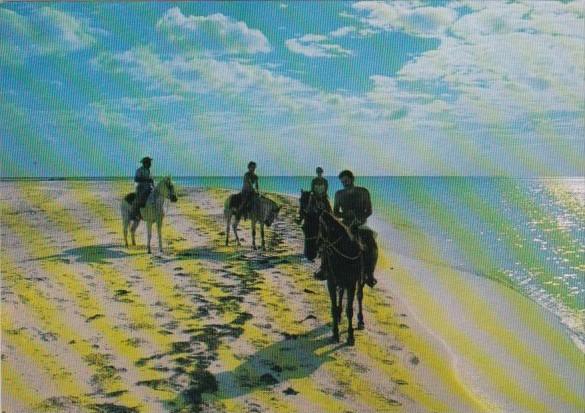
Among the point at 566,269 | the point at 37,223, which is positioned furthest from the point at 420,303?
the point at 37,223

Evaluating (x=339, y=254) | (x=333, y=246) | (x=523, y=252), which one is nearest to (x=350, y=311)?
(x=339, y=254)

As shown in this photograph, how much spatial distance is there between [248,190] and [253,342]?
6.15 m

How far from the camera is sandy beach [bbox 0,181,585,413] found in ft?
18.9

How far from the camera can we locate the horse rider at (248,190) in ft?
40.8

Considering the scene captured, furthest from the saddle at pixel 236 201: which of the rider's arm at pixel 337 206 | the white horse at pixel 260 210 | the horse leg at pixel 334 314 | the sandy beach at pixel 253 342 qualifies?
the horse leg at pixel 334 314

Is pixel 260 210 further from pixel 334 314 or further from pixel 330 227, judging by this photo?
→ pixel 330 227

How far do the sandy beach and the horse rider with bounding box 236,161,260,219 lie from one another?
1250mm

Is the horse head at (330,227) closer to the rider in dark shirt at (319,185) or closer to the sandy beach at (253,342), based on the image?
the sandy beach at (253,342)

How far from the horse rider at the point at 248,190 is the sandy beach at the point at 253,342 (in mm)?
1250

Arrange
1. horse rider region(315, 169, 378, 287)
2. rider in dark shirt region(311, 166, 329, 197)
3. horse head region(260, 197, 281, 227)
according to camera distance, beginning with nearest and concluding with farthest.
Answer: horse rider region(315, 169, 378, 287), rider in dark shirt region(311, 166, 329, 197), horse head region(260, 197, 281, 227)

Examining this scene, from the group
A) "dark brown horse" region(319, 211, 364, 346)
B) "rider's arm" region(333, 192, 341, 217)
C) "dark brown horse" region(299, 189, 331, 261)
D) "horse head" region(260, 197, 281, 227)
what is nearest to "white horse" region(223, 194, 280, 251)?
"horse head" region(260, 197, 281, 227)

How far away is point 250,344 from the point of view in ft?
22.4

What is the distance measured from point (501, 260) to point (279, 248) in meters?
6.92

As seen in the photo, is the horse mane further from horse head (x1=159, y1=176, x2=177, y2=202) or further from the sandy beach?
horse head (x1=159, y1=176, x2=177, y2=202)
